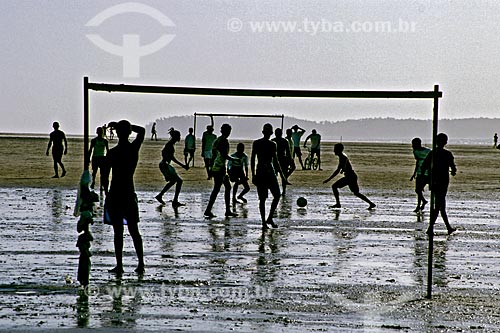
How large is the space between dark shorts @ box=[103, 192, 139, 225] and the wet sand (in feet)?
2.24

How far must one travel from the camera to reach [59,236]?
47.9 ft

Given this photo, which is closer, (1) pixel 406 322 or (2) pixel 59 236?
(1) pixel 406 322

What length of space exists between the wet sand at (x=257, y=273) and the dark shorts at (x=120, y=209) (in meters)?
0.68

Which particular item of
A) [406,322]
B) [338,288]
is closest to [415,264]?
[338,288]

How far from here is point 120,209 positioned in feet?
36.4

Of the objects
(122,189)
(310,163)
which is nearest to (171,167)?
(122,189)

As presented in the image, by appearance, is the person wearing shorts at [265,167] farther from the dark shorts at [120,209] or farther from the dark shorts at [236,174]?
the dark shorts at [120,209]

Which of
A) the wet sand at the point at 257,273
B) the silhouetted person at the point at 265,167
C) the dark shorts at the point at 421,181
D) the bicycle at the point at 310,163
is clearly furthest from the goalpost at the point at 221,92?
the bicycle at the point at 310,163

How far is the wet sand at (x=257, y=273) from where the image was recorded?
8633 millimetres

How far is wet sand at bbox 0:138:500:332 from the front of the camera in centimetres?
863

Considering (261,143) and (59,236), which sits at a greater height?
(261,143)

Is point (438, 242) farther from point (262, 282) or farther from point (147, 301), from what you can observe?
point (147, 301)

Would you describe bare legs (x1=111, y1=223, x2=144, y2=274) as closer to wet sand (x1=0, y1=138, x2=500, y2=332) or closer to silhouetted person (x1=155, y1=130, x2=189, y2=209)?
wet sand (x1=0, y1=138, x2=500, y2=332)

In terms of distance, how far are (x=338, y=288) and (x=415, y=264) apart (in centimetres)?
233
